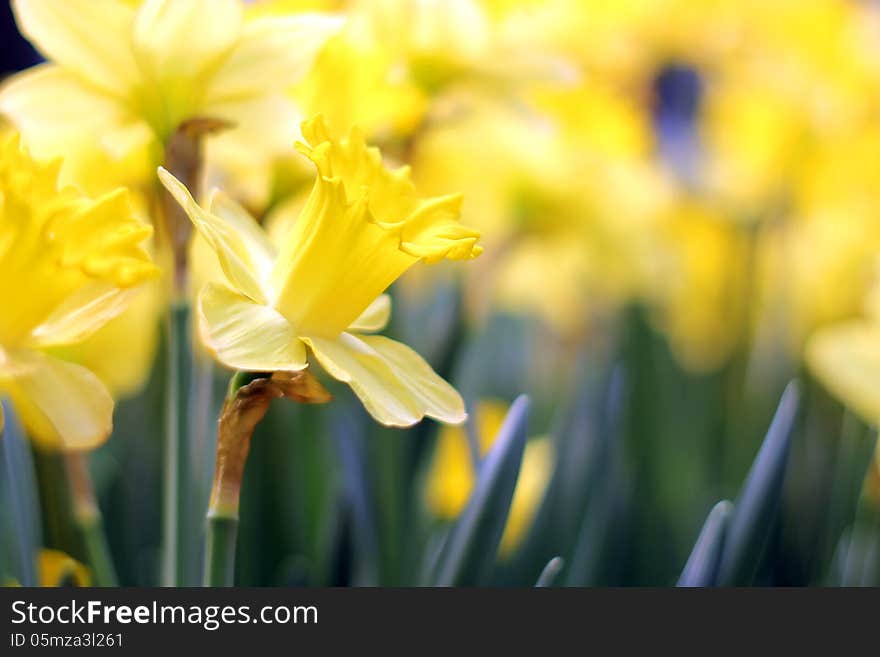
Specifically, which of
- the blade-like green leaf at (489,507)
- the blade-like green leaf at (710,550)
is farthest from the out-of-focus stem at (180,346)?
the blade-like green leaf at (710,550)

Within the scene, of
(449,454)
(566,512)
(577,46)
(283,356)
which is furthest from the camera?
(577,46)

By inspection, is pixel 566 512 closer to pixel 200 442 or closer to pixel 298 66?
pixel 200 442

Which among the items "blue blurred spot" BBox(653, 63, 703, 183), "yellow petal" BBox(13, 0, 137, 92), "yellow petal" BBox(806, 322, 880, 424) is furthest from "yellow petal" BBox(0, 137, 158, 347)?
"blue blurred spot" BBox(653, 63, 703, 183)

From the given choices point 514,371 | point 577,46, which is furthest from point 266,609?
point 577,46

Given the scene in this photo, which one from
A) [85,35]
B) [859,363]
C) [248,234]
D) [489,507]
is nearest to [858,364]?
[859,363]

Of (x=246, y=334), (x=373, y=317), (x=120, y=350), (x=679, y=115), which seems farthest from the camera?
(x=679, y=115)

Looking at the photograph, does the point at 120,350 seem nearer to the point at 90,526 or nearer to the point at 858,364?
the point at 90,526

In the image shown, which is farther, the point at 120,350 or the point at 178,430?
the point at 120,350
